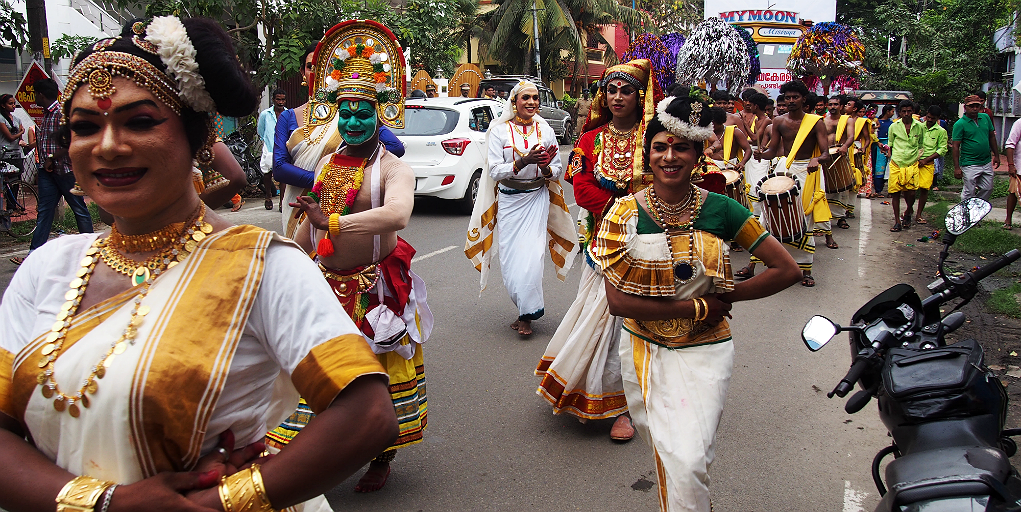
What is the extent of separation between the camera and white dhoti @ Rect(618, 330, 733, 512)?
284 cm

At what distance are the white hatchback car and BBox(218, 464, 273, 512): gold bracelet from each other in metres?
10.5

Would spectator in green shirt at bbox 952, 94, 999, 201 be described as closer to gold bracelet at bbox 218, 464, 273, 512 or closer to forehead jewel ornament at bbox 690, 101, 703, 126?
forehead jewel ornament at bbox 690, 101, 703, 126

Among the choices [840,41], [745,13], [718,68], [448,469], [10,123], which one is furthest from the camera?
[745,13]

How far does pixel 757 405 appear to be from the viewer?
16.4 ft

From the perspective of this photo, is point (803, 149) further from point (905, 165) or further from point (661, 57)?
point (661, 57)

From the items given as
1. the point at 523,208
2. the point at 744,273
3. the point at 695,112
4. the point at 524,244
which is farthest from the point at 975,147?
the point at 695,112

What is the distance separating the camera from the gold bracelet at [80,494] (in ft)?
4.48

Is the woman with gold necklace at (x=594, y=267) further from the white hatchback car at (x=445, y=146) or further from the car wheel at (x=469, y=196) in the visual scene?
the car wheel at (x=469, y=196)

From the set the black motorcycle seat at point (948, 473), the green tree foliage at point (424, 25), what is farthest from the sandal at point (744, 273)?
the green tree foliage at point (424, 25)

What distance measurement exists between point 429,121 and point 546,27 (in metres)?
24.3

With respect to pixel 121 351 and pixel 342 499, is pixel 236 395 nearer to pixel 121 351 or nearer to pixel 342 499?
pixel 121 351

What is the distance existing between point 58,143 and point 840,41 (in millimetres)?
16013

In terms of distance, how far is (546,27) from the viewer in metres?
34.9

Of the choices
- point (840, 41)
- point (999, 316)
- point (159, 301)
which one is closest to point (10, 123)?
point (159, 301)
